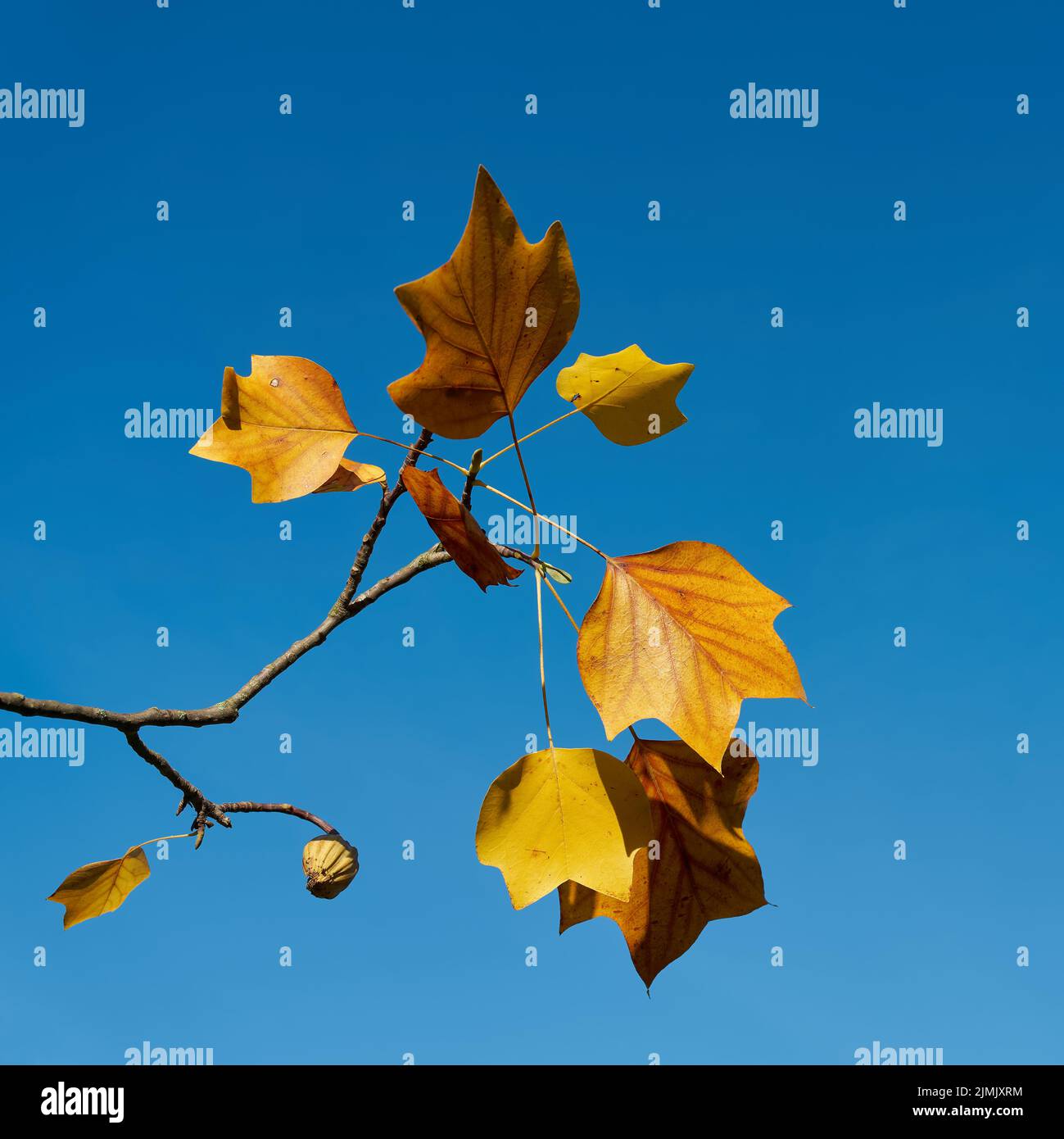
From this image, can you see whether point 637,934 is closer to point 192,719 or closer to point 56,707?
point 192,719

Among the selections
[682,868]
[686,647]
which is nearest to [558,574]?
[686,647]

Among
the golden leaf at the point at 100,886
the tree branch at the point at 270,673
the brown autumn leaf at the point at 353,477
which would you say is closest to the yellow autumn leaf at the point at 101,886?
the golden leaf at the point at 100,886

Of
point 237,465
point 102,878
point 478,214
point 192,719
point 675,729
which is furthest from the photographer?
point 102,878

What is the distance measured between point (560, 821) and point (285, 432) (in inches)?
25.8

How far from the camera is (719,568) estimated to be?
1198mm

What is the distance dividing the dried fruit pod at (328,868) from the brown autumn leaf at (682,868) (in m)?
0.41

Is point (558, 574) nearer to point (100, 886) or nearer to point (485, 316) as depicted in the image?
point (485, 316)

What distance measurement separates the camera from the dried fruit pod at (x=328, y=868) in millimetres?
1510

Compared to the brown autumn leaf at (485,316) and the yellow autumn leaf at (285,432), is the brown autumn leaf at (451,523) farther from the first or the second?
the yellow autumn leaf at (285,432)

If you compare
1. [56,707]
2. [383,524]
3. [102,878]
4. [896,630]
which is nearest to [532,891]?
[383,524]

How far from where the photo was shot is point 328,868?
4.97 feet

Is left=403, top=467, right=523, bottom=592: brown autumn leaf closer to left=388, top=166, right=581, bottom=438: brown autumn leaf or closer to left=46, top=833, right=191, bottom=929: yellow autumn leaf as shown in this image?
left=388, top=166, right=581, bottom=438: brown autumn leaf

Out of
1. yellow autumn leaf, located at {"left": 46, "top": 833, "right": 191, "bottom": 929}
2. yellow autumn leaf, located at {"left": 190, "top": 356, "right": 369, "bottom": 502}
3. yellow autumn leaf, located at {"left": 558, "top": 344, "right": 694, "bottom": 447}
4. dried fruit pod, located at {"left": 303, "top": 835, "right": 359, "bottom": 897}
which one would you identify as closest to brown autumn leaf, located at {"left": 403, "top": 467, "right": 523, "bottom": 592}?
yellow autumn leaf, located at {"left": 190, "top": 356, "right": 369, "bottom": 502}

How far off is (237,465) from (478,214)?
0.49m
